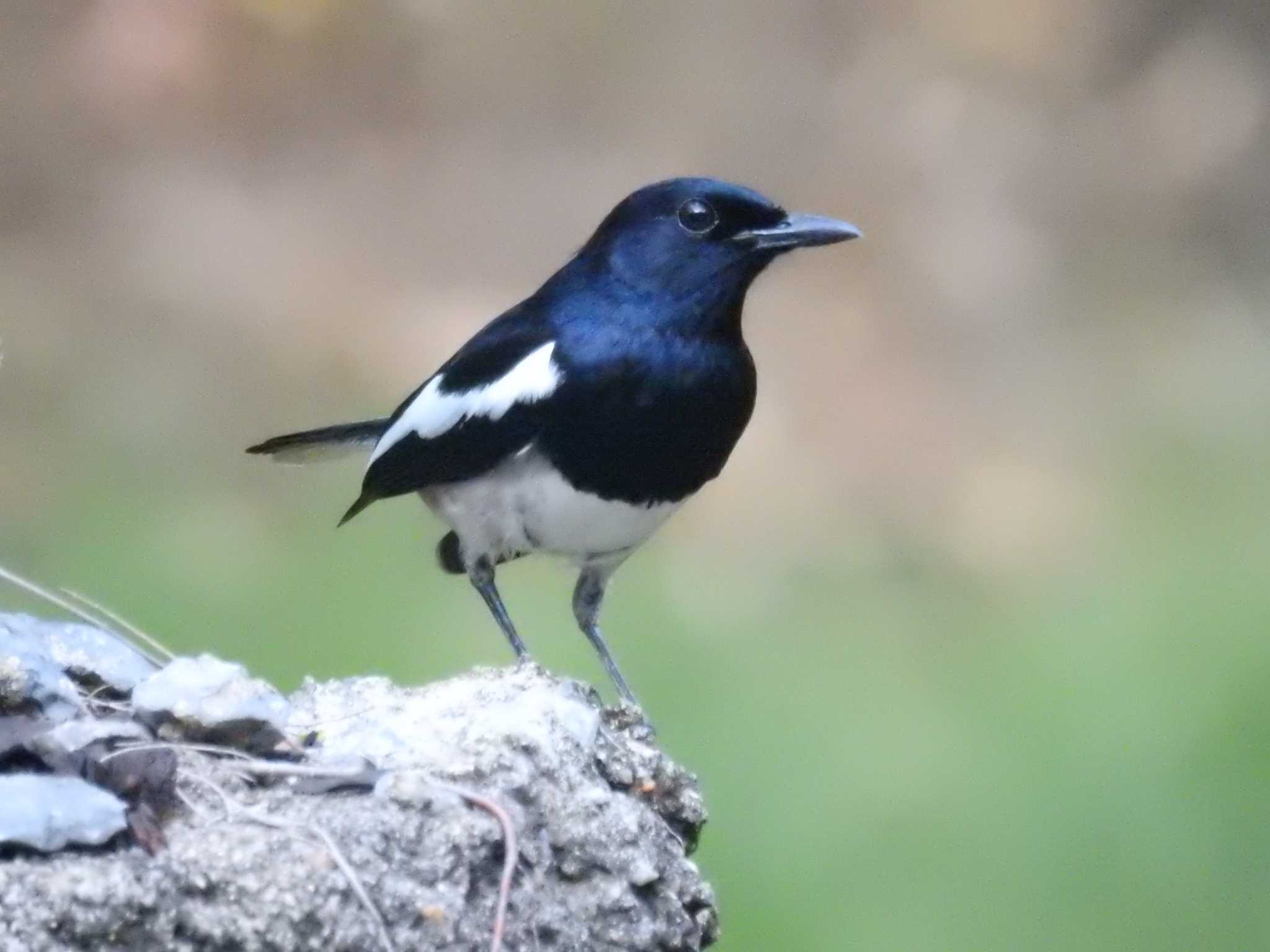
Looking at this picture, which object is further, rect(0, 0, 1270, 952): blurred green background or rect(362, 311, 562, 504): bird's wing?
rect(0, 0, 1270, 952): blurred green background

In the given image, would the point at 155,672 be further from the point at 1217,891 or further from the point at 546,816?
the point at 1217,891

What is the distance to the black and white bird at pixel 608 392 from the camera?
2.18m

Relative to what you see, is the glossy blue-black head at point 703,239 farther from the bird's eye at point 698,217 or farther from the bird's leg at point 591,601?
the bird's leg at point 591,601

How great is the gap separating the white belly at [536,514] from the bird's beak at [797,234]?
0.37m

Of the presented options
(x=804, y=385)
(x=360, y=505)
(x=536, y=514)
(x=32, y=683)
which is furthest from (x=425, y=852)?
(x=804, y=385)

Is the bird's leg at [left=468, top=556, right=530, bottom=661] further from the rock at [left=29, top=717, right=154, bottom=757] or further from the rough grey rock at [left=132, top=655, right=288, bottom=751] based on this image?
the rock at [left=29, top=717, right=154, bottom=757]

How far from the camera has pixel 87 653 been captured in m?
1.80

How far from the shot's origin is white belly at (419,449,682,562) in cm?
222

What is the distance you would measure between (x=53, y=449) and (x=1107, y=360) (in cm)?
182

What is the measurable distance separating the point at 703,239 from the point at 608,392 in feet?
0.90

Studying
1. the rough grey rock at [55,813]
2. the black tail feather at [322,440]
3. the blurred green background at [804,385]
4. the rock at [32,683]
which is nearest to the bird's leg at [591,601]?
the blurred green background at [804,385]

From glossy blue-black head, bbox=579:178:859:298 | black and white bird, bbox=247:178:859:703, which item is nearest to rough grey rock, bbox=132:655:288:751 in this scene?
black and white bird, bbox=247:178:859:703

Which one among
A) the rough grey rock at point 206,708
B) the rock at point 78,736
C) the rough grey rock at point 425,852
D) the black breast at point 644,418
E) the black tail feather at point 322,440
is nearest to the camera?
the rough grey rock at point 425,852

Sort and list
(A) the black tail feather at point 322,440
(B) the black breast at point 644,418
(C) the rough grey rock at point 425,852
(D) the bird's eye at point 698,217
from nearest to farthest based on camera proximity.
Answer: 1. (C) the rough grey rock at point 425,852
2. (B) the black breast at point 644,418
3. (D) the bird's eye at point 698,217
4. (A) the black tail feather at point 322,440
